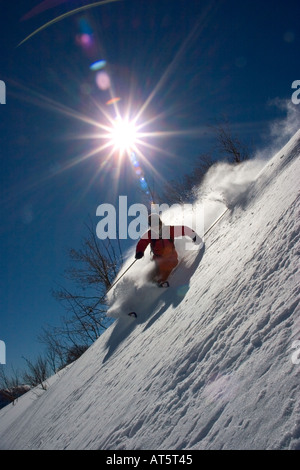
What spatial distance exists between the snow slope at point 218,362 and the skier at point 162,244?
100cm

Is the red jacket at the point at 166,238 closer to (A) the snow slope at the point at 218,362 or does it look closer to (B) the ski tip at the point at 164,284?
(B) the ski tip at the point at 164,284

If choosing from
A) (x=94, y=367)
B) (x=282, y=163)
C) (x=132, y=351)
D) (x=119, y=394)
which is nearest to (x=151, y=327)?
(x=132, y=351)

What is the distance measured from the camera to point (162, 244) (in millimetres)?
5379

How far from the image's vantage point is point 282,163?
414 cm

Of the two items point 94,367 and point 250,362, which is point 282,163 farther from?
point 94,367

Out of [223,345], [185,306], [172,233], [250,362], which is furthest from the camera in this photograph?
[172,233]

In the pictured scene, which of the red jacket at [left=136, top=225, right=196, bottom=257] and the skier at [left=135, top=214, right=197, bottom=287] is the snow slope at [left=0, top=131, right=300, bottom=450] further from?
the red jacket at [left=136, top=225, right=196, bottom=257]

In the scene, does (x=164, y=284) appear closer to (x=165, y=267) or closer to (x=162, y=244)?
(x=165, y=267)

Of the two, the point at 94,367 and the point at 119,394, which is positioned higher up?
the point at 94,367

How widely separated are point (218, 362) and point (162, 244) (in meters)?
3.77

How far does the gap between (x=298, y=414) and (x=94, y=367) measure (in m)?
3.90

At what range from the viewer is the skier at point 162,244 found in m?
5.11

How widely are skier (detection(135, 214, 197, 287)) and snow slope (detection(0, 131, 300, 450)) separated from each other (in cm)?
100

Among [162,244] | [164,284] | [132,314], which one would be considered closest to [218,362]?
[164,284]
